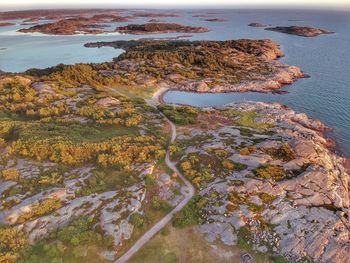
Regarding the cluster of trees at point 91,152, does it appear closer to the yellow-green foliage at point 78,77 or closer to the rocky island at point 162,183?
the rocky island at point 162,183

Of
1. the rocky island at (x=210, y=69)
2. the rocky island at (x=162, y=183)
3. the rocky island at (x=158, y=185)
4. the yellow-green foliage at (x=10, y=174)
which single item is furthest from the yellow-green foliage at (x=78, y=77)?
the yellow-green foliage at (x=10, y=174)

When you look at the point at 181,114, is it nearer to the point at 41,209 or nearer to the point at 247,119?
the point at 247,119

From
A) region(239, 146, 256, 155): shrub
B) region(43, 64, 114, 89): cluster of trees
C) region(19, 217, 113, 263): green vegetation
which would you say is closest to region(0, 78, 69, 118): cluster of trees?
region(43, 64, 114, 89): cluster of trees

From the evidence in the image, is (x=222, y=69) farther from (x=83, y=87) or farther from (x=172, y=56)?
(x=83, y=87)

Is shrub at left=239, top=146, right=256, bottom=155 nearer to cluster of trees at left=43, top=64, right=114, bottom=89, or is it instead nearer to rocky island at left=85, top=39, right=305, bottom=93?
rocky island at left=85, top=39, right=305, bottom=93

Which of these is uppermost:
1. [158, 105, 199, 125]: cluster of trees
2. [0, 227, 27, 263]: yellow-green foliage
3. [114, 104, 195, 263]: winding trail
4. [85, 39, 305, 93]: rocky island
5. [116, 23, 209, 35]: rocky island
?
[0, 227, 27, 263]: yellow-green foliage
